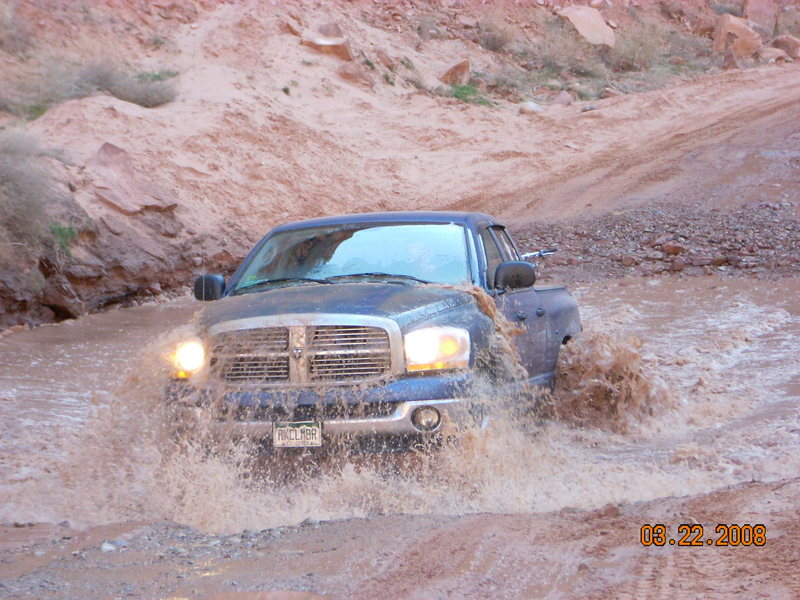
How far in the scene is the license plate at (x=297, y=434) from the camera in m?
4.93

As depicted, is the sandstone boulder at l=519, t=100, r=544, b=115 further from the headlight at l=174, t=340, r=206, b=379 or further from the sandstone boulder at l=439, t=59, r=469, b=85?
the headlight at l=174, t=340, r=206, b=379

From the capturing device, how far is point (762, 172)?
19.4 meters

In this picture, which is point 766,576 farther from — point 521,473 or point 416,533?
point 521,473

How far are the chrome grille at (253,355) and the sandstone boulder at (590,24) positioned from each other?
98.1 ft

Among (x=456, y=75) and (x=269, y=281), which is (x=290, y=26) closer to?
(x=456, y=75)

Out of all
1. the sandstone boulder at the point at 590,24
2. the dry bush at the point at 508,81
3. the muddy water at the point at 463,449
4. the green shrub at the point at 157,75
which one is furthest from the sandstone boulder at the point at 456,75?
the muddy water at the point at 463,449

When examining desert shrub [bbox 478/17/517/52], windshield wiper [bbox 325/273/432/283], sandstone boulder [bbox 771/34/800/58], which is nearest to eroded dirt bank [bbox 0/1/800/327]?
desert shrub [bbox 478/17/517/52]

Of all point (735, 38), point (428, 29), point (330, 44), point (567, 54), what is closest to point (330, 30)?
point (330, 44)

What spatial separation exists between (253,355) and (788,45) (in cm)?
3265

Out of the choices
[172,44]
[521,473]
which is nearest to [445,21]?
[172,44]

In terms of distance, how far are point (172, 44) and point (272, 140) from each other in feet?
14.0

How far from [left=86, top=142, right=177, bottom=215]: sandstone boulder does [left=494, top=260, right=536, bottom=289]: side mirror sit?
384 inches

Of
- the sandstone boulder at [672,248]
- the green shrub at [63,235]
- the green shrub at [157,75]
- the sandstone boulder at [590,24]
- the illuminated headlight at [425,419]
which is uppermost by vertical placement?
the sandstone boulder at [590,24]

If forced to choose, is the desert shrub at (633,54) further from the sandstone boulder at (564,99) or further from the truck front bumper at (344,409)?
the truck front bumper at (344,409)
